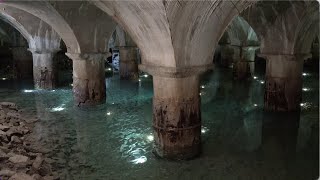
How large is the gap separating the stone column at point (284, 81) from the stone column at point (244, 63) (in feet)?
18.7

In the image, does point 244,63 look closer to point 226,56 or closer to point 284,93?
point 226,56

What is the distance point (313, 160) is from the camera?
6.18m

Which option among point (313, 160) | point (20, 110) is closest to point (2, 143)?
point (20, 110)

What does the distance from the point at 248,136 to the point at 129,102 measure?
4867mm

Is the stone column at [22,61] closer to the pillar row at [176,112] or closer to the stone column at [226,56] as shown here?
the stone column at [226,56]

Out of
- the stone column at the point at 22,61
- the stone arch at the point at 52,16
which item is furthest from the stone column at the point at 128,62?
the stone arch at the point at 52,16

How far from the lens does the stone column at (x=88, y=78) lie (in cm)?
1030

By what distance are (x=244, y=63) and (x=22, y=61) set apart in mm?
10858

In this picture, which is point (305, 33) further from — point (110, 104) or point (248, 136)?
point (110, 104)

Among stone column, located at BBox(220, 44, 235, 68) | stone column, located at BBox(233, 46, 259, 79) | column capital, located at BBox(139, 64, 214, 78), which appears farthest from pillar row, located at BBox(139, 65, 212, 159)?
stone column, located at BBox(220, 44, 235, 68)

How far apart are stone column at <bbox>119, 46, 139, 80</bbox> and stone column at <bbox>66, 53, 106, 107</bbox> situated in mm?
5506

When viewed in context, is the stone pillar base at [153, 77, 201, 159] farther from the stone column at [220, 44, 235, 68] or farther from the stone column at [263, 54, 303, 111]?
the stone column at [220, 44, 235, 68]

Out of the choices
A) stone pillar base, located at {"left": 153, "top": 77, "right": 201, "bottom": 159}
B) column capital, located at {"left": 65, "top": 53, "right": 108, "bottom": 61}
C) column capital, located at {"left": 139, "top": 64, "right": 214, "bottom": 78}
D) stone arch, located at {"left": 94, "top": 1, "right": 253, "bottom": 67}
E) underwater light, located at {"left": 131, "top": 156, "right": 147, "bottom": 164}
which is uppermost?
stone arch, located at {"left": 94, "top": 1, "right": 253, "bottom": 67}

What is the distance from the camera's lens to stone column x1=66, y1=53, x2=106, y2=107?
10297mm
